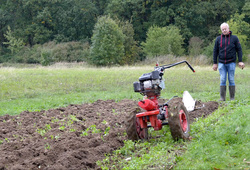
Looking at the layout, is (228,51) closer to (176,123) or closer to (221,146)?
(176,123)

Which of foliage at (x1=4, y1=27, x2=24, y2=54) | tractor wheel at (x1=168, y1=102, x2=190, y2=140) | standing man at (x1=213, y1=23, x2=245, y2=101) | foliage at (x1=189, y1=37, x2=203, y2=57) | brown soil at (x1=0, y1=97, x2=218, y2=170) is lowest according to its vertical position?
brown soil at (x1=0, y1=97, x2=218, y2=170)

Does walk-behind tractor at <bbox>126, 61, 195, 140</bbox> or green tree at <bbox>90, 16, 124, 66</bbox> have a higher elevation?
green tree at <bbox>90, 16, 124, 66</bbox>

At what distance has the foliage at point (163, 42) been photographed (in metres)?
45.4

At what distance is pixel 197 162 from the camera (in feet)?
16.2

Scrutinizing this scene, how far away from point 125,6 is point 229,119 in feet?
163

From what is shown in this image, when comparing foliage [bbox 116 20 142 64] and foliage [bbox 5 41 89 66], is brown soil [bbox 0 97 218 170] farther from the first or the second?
foliage [bbox 116 20 142 64]

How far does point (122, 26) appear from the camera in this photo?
4797cm

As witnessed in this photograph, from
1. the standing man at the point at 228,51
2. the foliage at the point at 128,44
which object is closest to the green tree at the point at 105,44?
the foliage at the point at 128,44

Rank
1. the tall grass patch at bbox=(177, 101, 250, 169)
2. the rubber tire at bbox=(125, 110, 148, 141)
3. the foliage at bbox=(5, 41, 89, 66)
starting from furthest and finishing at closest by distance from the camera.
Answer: the foliage at bbox=(5, 41, 89, 66) < the rubber tire at bbox=(125, 110, 148, 141) < the tall grass patch at bbox=(177, 101, 250, 169)

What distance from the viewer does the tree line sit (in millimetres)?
47688

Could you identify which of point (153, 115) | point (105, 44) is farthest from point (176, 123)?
point (105, 44)

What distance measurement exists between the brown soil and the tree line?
33399mm

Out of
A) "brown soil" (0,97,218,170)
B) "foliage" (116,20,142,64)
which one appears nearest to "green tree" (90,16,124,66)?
"foliage" (116,20,142,64)

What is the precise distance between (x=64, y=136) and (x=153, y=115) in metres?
2.25
